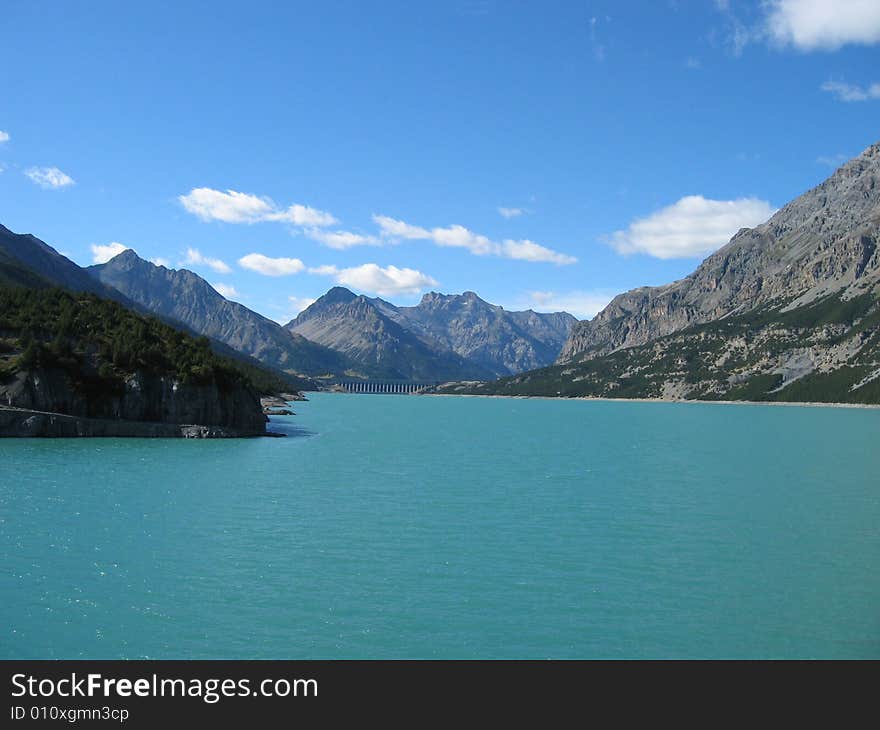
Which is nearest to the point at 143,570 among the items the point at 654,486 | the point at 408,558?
the point at 408,558

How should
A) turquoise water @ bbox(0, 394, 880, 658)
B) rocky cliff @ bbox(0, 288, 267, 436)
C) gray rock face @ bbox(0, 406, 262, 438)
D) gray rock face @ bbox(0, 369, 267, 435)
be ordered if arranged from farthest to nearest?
rocky cliff @ bbox(0, 288, 267, 436)
gray rock face @ bbox(0, 369, 267, 435)
gray rock face @ bbox(0, 406, 262, 438)
turquoise water @ bbox(0, 394, 880, 658)

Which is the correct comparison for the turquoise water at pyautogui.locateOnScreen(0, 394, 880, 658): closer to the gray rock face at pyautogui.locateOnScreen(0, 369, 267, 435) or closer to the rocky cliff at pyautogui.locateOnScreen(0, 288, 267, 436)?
the gray rock face at pyautogui.locateOnScreen(0, 369, 267, 435)

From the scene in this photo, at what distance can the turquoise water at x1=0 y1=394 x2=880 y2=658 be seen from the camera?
31344 mm

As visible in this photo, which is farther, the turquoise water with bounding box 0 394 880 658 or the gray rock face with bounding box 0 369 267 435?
the gray rock face with bounding box 0 369 267 435

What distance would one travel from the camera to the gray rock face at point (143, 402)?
11700 centimetres

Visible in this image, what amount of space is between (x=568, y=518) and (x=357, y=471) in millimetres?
36222

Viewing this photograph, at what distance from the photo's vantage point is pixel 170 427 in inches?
5022

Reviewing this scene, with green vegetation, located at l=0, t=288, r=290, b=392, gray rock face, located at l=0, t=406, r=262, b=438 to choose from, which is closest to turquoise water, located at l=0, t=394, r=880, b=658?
gray rock face, located at l=0, t=406, r=262, b=438

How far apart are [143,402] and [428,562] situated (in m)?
99.2

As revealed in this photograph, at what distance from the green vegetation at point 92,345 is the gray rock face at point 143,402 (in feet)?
4.86

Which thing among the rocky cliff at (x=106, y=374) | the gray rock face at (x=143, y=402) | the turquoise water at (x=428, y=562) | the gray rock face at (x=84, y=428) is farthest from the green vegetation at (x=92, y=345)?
the turquoise water at (x=428, y=562)

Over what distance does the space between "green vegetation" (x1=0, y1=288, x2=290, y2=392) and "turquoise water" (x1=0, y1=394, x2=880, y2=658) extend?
3298 cm

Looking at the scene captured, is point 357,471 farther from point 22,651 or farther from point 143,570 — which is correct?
point 22,651

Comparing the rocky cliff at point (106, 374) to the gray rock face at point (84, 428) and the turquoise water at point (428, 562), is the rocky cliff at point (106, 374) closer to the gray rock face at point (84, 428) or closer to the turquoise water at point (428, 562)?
the gray rock face at point (84, 428)
